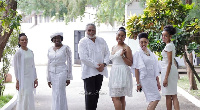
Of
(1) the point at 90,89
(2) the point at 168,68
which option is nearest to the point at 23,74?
(1) the point at 90,89

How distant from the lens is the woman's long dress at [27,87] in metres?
9.54

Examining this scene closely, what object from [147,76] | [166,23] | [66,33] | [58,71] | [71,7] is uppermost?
[71,7]

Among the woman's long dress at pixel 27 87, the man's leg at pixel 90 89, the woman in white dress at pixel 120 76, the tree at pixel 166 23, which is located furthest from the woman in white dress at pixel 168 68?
the tree at pixel 166 23

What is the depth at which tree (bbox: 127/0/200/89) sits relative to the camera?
41.6 feet

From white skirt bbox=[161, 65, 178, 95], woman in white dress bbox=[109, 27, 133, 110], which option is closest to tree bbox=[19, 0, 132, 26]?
woman in white dress bbox=[109, 27, 133, 110]

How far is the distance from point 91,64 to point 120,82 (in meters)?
0.69

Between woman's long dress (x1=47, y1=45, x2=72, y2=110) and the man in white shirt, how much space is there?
448 mm

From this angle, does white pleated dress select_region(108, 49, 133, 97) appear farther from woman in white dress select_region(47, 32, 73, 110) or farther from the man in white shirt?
woman in white dress select_region(47, 32, 73, 110)

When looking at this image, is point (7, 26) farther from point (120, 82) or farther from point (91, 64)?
point (120, 82)

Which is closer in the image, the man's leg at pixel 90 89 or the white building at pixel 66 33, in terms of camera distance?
the man's leg at pixel 90 89

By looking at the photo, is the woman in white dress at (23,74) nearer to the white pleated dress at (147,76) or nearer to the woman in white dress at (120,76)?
the woman in white dress at (120,76)

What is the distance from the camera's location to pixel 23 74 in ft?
31.1

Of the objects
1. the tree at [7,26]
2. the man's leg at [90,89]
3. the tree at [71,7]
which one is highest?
the tree at [71,7]

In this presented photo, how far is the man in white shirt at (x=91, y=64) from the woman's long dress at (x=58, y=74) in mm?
448
